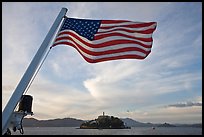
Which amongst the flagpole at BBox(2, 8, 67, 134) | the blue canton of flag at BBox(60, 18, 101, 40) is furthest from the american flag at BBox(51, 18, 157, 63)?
the flagpole at BBox(2, 8, 67, 134)

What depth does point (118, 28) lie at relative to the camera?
941 cm

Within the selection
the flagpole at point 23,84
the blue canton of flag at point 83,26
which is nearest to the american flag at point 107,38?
the blue canton of flag at point 83,26

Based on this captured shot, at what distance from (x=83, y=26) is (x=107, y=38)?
908 millimetres

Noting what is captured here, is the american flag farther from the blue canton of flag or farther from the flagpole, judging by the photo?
the flagpole

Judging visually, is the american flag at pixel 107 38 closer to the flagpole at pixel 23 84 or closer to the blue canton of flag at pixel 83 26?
the blue canton of flag at pixel 83 26

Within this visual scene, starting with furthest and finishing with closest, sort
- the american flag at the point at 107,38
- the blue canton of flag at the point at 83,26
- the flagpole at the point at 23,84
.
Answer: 1. the blue canton of flag at the point at 83,26
2. the american flag at the point at 107,38
3. the flagpole at the point at 23,84

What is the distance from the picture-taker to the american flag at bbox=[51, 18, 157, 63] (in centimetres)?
904

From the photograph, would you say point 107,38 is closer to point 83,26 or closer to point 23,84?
point 83,26

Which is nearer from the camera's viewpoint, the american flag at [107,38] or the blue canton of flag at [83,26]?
the american flag at [107,38]

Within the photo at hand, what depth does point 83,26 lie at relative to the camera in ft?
31.1

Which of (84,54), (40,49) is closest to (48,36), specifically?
(40,49)

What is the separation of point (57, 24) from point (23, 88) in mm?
2583

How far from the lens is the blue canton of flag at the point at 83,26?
929 centimetres

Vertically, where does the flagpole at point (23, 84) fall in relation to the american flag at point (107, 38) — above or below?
below
